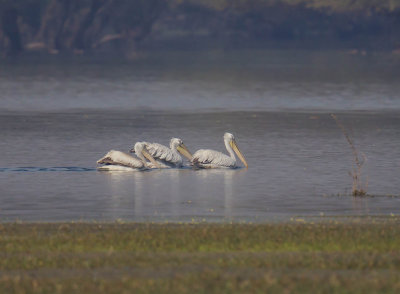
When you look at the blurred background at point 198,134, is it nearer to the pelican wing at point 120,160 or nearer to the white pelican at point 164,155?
the pelican wing at point 120,160

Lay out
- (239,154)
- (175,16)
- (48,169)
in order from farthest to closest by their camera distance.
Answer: (175,16) → (239,154) → (48,169)

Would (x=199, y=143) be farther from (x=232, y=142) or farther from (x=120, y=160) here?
(x=120, y=160)

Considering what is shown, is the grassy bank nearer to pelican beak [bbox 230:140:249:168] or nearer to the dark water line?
the dark water line

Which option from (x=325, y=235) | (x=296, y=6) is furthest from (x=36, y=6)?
(x=325, y=235)

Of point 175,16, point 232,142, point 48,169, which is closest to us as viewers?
point 48,169

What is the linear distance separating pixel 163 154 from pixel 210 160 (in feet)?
3.34

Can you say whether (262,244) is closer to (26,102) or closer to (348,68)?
(26,102)

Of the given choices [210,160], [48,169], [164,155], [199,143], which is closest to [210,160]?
[210,160]

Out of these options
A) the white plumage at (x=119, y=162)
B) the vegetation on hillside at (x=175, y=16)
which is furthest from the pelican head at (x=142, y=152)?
the vegetation on hillside at (x=175, y=16)

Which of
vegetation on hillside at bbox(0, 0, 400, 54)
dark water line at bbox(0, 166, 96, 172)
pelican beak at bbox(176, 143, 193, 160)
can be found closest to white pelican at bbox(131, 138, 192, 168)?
pelican beak at bbox(176, 143, 193, 160)

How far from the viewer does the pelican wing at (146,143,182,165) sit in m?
24.0

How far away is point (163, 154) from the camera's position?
79.2 ft

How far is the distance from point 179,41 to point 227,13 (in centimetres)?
2666

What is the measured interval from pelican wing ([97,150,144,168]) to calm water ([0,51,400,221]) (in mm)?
293
